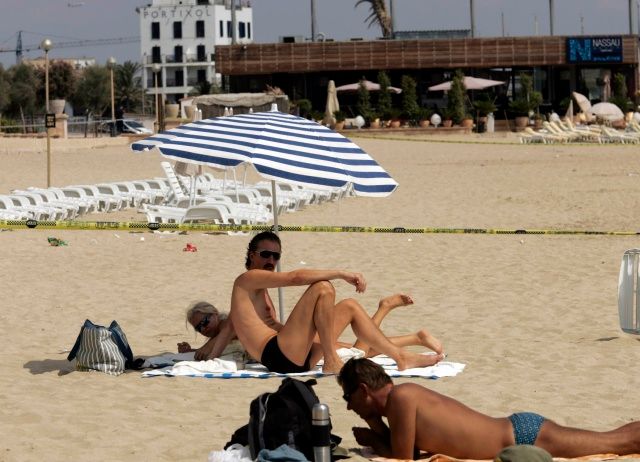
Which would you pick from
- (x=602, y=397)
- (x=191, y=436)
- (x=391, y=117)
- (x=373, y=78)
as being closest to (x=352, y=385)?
(x=191, y=436)

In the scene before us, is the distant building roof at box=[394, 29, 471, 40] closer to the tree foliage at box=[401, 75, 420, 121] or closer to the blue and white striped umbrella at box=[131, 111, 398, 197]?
the tree foliage at box=[401, 75, 420, 121]

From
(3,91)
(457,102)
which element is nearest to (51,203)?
(457,102)

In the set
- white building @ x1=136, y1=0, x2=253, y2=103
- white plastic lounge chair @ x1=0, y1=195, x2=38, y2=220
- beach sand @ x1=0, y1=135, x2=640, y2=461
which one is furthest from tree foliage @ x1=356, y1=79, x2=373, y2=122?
white building @ x1=136, y1=0, x2=253, y2=103

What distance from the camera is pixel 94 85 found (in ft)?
351

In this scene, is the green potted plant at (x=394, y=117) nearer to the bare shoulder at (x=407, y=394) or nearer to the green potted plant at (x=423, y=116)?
the green potted plant at (x=423, y=116)

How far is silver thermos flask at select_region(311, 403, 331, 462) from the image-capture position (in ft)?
19.1

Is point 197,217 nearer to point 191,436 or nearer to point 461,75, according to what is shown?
point 191,436

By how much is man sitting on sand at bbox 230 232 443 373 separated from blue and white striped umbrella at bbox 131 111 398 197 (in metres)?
0.69

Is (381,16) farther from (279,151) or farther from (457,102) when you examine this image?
(279,151)

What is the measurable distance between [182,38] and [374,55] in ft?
203

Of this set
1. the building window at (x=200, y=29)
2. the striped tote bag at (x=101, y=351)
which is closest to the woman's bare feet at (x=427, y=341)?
the striped tote bag at (x=101, y=351)

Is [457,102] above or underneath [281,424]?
above

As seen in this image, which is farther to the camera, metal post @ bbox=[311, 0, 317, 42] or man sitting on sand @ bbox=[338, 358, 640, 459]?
metal post @ bbox=[311, 0, 317, 42]

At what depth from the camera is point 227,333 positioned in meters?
8.66
